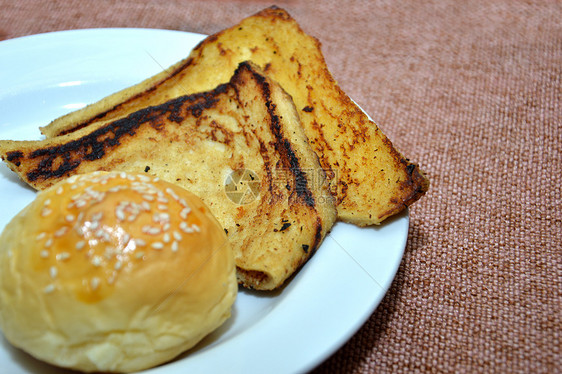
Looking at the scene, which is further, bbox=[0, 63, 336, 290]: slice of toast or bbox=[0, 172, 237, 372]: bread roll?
bbox=[0, 63, 336, 290]: slice of toast

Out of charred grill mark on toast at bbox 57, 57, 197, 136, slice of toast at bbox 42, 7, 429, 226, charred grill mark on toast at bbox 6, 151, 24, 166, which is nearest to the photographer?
slice of toast at bbox 42, 7, 429, 226

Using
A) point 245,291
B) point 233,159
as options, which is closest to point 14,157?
point 233,159

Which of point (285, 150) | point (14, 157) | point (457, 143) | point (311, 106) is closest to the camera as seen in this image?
point (285, 150)

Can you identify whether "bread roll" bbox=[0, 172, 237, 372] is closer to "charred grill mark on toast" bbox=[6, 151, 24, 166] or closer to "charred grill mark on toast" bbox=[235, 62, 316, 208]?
"charred grill mark on toast" bbox=[235, 62, 316, 208]

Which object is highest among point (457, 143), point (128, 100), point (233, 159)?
point (128, 100)

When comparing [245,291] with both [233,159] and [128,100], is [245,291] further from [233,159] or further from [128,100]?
[128,100]

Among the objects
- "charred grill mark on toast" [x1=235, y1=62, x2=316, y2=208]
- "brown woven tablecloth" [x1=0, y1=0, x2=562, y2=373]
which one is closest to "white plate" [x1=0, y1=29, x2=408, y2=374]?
"charred grill mark on toast" [x1=235, y1=62, x2=316, y2=208]
